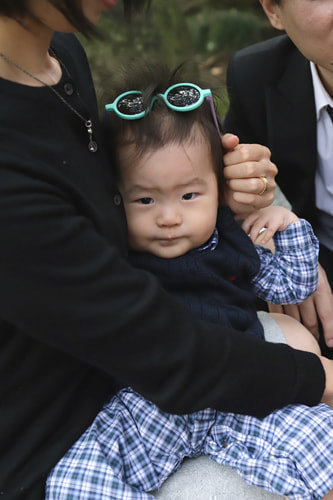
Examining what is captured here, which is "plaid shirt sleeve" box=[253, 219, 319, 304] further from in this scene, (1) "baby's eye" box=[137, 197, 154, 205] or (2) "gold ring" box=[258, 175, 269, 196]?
(1) "baby's eye" box=[137, 197, 154, 205]

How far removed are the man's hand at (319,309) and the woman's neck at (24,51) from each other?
1194 mm

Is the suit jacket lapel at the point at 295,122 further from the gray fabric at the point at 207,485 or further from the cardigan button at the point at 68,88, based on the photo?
the gray fabric at the point at 207,485

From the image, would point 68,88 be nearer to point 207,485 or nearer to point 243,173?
point 243,173

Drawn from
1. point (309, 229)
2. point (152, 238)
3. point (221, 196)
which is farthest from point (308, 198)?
point (152, 238)

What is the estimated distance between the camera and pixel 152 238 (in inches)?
55.1

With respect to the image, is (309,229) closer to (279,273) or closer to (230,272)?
(279,273)

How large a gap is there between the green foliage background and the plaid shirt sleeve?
4101 mm

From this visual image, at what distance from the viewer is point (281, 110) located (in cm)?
206

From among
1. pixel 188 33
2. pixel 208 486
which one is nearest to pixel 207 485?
pixel 208 486

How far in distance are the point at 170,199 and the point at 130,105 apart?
0.87 feet

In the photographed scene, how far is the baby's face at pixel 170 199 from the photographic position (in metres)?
1.36

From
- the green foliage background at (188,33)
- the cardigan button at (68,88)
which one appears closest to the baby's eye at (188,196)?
the cardigan button at (68,88)

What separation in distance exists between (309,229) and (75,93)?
83 cm

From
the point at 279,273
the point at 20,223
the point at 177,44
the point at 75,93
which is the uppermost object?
the point at 177,44
